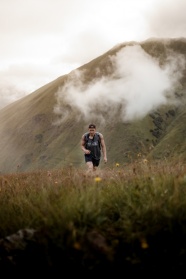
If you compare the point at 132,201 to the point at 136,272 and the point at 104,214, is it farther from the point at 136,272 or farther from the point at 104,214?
the point at 136,272

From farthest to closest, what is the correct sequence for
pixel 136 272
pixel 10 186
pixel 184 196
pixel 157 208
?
pixel 10 186 → pixel 184 196 → pixel 157 208 → pixel 136 272

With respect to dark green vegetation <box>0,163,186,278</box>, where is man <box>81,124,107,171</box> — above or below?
above

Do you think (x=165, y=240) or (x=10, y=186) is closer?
(x=165, y=240)

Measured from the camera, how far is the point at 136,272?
4.09 metres

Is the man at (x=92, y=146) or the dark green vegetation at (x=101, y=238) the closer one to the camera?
the dark green vegetation at (x=101, y=238)

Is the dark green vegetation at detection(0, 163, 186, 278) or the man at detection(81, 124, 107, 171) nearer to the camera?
the dark green vegetation at detection(0, 163, 186, 278)

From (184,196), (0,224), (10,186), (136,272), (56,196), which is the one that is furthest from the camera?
(10,186)

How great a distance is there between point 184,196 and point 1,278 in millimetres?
2587

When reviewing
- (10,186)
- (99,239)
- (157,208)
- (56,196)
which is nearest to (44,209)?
(56,196)

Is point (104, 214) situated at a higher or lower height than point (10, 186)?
lower

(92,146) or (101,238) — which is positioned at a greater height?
(92,146)

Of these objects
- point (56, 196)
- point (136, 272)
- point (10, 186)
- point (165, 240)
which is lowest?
point (136, 272)

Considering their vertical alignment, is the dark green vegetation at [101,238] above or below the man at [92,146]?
below

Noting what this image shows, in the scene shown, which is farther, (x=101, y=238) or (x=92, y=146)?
(x=92, y=146)
